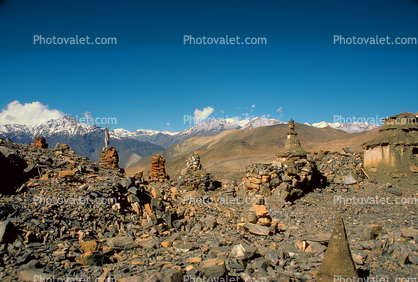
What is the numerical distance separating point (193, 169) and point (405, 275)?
1386 cm

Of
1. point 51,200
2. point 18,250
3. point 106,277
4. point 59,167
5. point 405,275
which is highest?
point 59,167

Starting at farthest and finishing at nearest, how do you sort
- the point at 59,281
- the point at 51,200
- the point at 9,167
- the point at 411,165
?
the point at 411,165 → the point at 9,167 → the point at 51,200 → the point at 59,281

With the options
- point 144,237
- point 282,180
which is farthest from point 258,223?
point 282,180

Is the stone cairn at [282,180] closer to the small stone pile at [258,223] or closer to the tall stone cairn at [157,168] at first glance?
the small stone pile at [258,223]

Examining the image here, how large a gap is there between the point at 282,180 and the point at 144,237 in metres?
11.3

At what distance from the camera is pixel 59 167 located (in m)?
9.12

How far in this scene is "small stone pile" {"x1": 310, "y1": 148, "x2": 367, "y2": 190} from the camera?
17203 millimetres

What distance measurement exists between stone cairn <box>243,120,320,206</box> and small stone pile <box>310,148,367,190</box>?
5.82 feet

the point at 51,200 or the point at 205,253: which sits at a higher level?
the point at 51,200

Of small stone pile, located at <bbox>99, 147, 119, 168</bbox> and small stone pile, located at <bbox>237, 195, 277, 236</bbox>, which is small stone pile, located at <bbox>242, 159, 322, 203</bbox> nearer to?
small stone pile, located at <bbox>237, 195, 277, 236</bbox>

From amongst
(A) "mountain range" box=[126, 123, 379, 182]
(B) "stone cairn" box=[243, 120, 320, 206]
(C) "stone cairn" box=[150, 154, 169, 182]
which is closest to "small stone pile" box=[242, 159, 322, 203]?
(B) "stone cairn" box=[243, 120, 320, 206]

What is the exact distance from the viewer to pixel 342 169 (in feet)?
65.4

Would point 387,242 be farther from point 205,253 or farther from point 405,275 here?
point 205,253

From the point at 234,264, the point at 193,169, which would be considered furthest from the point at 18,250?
the point at 193,169
